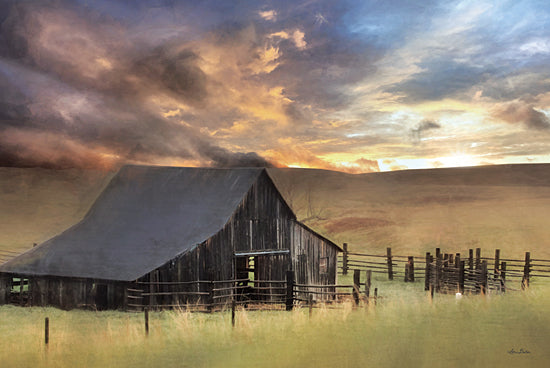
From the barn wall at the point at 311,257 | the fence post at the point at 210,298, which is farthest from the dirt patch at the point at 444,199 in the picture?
the fence post at the point at 210,298

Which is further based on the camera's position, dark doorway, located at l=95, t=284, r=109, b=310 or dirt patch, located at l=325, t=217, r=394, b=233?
dirt patch, located at l=325, t=217, r=394, b=233

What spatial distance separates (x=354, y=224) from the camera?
6091 centimetres

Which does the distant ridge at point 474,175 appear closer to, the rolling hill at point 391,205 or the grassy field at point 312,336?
the rolling hill at point 391,205

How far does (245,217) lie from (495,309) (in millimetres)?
9420

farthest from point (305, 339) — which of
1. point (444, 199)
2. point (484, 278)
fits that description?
point (444, 199)

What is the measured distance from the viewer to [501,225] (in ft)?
191

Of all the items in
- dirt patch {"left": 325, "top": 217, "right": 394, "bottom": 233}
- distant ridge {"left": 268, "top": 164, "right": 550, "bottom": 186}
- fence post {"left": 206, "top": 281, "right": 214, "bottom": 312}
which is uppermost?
distant ridge {"left": 268, "top": 164, "right": 550, "bottom": 186}

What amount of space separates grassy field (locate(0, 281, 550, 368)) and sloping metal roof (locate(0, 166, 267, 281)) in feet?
9.45

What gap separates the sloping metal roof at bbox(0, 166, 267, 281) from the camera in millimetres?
20156

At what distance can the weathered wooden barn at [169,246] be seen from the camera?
64.0 feet

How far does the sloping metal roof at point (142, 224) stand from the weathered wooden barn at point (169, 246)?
4 cm

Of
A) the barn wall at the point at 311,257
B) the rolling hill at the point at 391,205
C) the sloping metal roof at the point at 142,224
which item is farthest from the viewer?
the rolling hill at the point at 391,205

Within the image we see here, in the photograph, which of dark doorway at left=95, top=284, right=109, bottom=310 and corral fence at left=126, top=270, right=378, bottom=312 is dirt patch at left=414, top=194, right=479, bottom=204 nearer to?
corral fence at left=126, top=270, right=378, bottom=312
